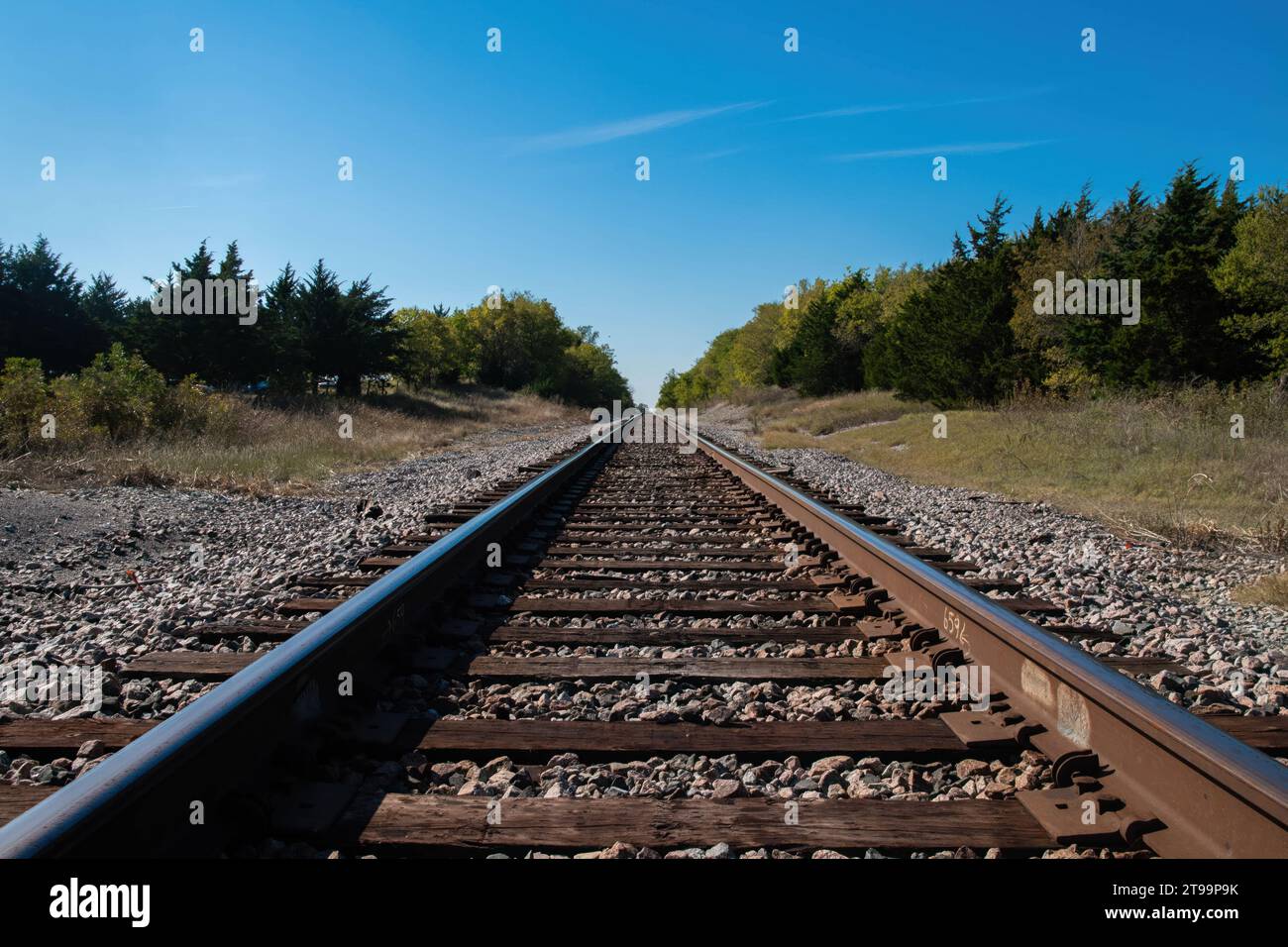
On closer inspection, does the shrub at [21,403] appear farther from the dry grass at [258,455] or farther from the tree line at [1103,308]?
the tree line at [1103,308]

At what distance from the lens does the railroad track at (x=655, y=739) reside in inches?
69.7

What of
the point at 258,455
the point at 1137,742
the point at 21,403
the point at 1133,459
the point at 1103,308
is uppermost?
the point at 1103,308

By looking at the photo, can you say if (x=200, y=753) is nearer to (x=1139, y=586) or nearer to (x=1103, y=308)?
(x=1139, y=586)

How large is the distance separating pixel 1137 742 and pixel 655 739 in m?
1.20

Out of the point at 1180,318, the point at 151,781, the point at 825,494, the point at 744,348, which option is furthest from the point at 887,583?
the point at 744,348

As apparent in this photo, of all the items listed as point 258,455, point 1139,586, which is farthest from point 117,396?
point 1139,586

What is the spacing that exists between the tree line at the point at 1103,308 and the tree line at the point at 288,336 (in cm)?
2127

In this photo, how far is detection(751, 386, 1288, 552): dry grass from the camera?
286 inches

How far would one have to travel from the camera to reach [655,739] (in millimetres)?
2342

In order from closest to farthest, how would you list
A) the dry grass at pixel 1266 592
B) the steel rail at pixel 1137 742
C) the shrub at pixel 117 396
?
the steel rail at pixel 1137 742 < the dry grass at pixel 1266 592 < the shrub at pixel 117 396

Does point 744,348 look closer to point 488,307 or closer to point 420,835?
point 488,307

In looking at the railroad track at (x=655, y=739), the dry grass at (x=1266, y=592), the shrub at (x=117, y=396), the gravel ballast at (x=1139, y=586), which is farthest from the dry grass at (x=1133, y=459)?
the shrub at (x=117, y=396)
